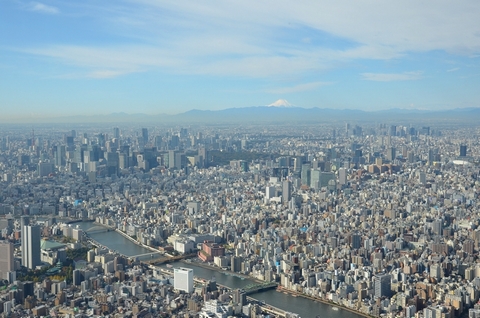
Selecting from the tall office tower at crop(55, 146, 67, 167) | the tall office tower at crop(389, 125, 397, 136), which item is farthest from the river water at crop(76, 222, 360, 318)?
the tall office tower at crop(389, 125, 397, 136)

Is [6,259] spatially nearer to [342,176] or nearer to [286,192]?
[286,192]

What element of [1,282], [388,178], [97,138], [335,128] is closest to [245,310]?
[1,282]

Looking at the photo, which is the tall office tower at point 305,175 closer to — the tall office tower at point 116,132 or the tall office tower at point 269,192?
the tall office tower at point 269,192

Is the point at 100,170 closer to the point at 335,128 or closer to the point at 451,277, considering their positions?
the point at 451,277

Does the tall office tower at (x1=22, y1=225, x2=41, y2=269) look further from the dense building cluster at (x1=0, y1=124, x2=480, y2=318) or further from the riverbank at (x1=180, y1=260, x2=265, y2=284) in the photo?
the riverbank at (x1=180, y1=260, x2=265, y2=284)

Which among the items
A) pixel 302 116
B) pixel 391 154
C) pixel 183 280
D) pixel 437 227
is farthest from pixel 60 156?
pixel 302 116

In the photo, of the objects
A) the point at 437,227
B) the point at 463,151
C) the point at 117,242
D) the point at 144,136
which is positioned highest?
the point at 144,136

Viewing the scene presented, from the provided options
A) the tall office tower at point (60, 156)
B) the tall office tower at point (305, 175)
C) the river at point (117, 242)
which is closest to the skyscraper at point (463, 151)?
the tall office tower at point (305, 175)
